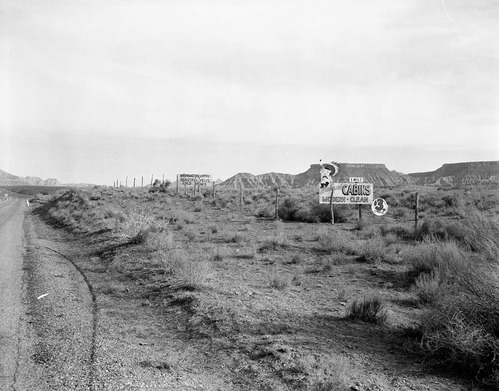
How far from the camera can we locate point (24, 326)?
7684 mm

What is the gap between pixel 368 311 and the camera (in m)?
8.52

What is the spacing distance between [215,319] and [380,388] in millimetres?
3566

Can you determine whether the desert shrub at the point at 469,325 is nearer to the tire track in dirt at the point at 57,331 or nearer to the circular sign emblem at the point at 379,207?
the tire track in dirt at the point at 57,331

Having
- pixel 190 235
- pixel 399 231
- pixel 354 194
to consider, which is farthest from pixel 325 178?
pixel 190 235

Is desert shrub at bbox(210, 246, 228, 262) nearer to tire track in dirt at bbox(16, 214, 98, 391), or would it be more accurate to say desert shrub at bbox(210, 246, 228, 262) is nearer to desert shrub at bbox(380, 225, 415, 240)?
tire track in dirt at bbox(16, 214, 98, 391)

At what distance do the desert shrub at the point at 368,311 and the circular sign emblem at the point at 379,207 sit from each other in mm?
17259

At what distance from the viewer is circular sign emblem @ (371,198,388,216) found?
25.5 m

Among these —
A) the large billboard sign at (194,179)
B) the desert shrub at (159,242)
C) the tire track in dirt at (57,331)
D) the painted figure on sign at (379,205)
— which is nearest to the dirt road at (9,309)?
the tire track in dirt at (57,331)

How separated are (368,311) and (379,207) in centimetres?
1873

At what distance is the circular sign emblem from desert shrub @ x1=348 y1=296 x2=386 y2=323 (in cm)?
1726

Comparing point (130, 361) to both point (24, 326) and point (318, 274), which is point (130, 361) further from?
point (318, 274)

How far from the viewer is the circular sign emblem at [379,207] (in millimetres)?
25458

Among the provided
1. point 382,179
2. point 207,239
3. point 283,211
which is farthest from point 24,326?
point 382,179

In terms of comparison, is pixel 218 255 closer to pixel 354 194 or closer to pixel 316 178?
pixel 354 194
